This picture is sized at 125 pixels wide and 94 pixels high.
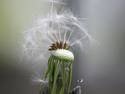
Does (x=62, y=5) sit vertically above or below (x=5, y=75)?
above

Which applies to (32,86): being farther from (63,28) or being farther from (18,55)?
(63,28)

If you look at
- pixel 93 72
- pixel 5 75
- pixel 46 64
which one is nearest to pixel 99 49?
pixel 93 72

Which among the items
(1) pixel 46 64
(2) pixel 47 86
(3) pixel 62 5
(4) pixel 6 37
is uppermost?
(3) pixel 62 5

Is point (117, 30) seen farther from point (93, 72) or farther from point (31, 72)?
point (31, 72)

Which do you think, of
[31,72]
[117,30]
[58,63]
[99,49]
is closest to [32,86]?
[31,72]

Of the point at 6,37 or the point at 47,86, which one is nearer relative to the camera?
the point at 47,86

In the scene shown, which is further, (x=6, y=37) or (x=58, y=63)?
(x=6, y=37)
